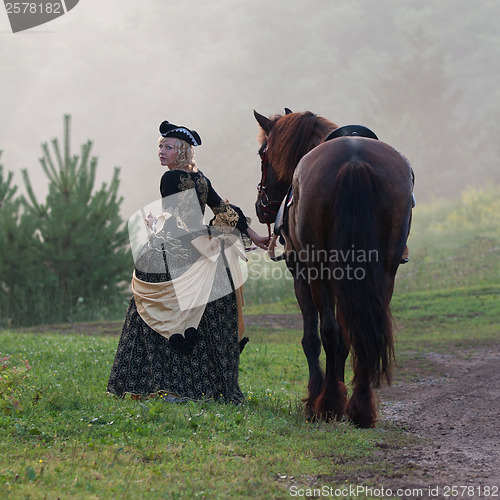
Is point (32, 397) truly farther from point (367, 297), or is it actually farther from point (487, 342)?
point (487, 342)

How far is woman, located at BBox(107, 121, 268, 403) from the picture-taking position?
5223 millimetres

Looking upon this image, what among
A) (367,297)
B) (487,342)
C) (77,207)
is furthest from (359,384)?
(77,207)

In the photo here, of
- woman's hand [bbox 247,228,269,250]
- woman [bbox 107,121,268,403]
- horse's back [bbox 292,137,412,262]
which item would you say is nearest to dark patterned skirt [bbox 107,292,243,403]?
woman [bbox 107,121,268,403]

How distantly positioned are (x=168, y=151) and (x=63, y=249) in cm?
1036

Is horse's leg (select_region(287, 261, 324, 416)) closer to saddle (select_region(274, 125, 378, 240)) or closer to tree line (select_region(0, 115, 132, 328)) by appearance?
saddle (select_region(274, 125, 378, 240))

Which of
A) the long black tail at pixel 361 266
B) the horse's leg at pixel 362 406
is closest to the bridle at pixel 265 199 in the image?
the long black tail at pixel 361 266

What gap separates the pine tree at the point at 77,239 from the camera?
14.9 m

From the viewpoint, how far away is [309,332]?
5582mm

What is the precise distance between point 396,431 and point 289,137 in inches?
101

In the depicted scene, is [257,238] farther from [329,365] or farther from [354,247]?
[354,247]

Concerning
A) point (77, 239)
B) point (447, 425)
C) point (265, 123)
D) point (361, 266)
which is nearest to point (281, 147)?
point (265, 123)

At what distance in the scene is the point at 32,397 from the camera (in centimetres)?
504

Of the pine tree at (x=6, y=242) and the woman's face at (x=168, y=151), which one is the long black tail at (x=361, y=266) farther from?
the pine tree at (x=6, y=242)

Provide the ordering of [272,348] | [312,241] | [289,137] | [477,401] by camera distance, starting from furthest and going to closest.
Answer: [272,348]
[477,401]
[289,137]
[312,241]
